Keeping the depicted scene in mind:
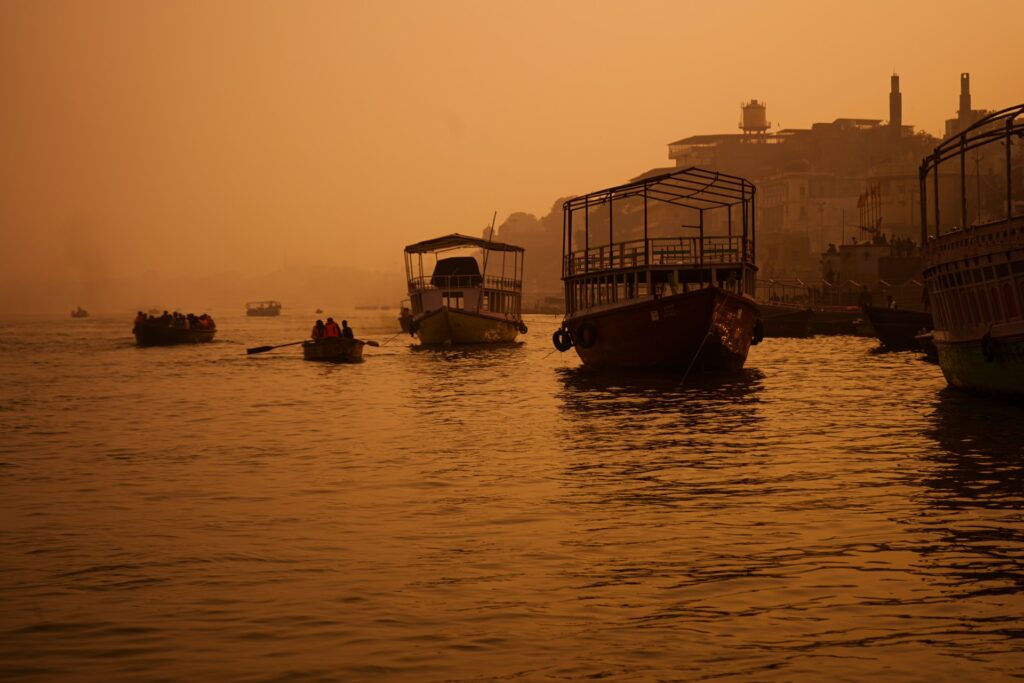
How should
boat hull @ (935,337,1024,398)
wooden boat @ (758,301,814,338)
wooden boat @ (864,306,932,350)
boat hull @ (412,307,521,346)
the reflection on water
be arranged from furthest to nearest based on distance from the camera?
wooden boat @ (758,301,814,338)
boat hull @ (412,307,521,346)
wooden boat @ (864,306,932,350)
boat hull @ (935,337,1024,398)
the reflection on water

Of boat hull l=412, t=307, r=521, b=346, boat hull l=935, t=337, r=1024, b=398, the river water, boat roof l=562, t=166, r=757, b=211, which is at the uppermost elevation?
boat roof l=562, t=166, r=757, b=211

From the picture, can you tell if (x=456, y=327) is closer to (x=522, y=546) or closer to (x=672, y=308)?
(x=672, y=308)

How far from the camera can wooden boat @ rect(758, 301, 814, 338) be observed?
85.6m

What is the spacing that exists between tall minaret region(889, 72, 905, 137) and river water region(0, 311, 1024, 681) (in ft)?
521

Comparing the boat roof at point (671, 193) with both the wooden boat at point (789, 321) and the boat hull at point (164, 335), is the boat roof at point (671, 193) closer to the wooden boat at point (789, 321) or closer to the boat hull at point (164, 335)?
the wooden boat at point (789, 321)

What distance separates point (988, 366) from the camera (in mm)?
27453

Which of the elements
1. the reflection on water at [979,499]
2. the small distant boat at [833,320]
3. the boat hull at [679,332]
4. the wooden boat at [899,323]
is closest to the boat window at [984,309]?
the reflection on water at [979,499]

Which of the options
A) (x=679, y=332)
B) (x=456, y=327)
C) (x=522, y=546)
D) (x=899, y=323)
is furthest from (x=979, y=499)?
(x=456, y=327)

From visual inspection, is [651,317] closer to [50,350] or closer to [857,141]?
[50,350]

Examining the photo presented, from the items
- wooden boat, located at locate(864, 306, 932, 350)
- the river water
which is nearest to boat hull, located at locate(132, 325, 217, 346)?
wooden boat, located at locate(864, 306, 932, 350)

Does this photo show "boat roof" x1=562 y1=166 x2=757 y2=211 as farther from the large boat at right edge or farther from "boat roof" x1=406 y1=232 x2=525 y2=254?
"boat roof" x1=406 y1=232 x2=525 y2=254

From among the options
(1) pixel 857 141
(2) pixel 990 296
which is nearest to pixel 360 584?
(2) pixel 990 296

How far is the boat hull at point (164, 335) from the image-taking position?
80.2 metres

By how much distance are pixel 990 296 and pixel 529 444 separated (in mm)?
10830
